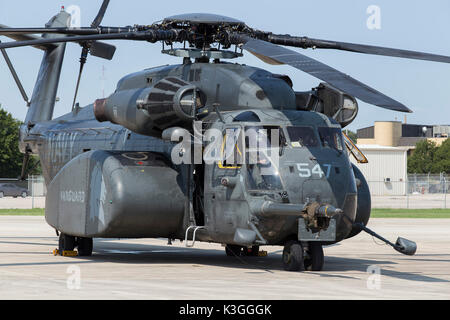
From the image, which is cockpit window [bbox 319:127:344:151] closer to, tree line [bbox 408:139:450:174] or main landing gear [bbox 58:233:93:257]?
main landing gear [bbox 58:233:93:257]

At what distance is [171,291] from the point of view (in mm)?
11430

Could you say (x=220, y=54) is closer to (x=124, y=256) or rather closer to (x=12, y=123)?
(x=124, y=256)

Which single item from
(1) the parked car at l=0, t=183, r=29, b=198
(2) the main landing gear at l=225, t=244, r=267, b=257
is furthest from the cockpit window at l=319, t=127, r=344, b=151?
(1) the parked car at l=0, t=183, r=29, b=198

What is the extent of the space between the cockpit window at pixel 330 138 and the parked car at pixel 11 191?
60557 millimetres

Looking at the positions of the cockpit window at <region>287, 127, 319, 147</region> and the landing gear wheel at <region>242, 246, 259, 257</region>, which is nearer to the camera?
the cockpit window at <region>287, 127, 319, 147</region>

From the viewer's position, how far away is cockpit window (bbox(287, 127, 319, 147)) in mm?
14469

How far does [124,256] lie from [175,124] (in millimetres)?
4538

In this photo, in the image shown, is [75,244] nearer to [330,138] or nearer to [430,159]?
[330,138]

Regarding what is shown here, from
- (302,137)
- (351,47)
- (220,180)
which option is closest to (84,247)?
(220,180)

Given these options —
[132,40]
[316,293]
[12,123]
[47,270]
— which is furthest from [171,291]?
[12,123]

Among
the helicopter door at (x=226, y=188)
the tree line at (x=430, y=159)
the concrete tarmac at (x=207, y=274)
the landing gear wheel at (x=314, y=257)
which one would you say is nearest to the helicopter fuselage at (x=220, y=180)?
the helicopter door at (x=226, y=188)

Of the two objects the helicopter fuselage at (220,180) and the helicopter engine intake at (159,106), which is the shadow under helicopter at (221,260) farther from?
the helicopter engine intake at (159,106)

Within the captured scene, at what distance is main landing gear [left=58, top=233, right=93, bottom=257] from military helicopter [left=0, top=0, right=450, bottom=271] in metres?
0.05

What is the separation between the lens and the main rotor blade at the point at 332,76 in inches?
428
